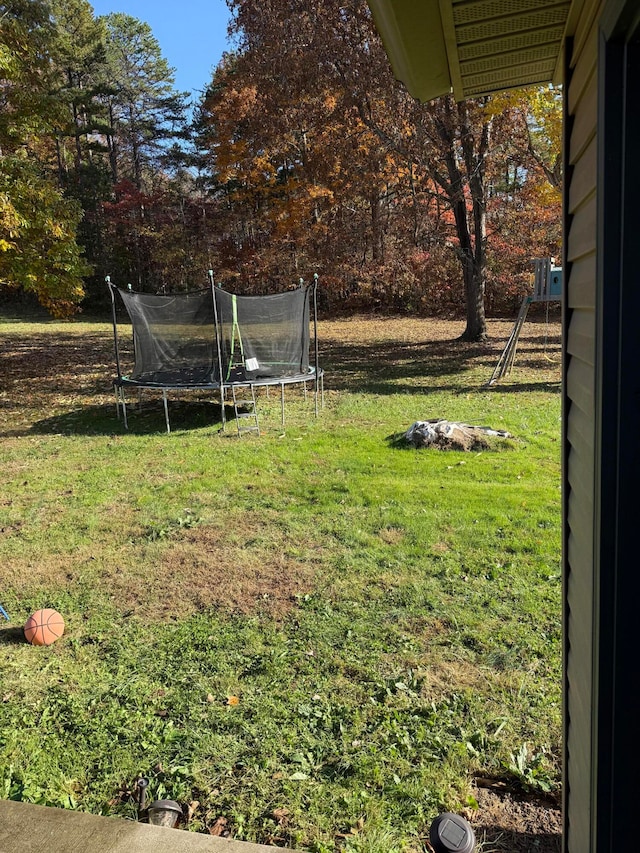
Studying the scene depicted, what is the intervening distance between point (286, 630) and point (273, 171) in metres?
23.6

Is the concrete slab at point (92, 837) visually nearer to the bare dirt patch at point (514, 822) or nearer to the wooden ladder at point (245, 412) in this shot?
the bare dirt patch at point (514, 822)

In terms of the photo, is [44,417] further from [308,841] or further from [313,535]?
[308,841]

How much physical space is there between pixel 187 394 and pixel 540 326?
509 inches

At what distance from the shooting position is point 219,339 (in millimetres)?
8125

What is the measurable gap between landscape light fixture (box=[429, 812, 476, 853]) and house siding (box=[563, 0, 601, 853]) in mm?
391

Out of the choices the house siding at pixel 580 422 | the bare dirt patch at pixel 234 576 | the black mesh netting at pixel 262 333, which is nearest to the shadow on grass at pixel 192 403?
the black mesh netting at pixel 262 333

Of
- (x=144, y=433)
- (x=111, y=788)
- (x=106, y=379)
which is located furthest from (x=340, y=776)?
(x=106, y=379)

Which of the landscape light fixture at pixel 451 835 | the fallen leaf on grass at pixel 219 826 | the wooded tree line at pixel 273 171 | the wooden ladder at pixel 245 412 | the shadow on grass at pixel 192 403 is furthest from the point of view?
the wooded tree line at pixel 273 171

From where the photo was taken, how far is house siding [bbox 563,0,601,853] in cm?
131

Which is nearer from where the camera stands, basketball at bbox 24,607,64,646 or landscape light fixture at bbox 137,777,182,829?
landscape light fixture at bbox 137,777,182,829

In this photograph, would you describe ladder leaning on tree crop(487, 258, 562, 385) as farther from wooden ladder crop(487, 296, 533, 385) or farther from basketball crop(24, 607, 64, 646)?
basketball crop(24, 607, 64, 646)

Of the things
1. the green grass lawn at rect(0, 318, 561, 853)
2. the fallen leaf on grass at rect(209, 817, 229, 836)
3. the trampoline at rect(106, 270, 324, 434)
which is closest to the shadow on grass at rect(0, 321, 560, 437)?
the trampoline at rect(106, 270, 324, 434)

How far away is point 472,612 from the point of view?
11.6ft

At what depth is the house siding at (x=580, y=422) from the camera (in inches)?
51.6
